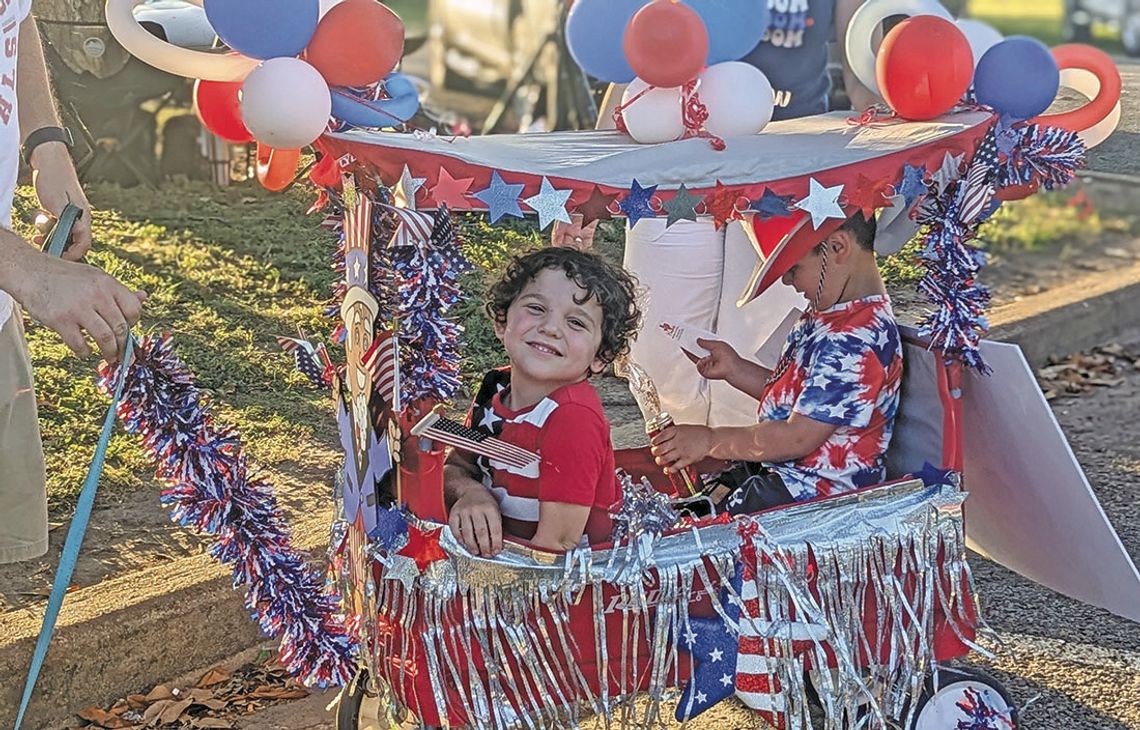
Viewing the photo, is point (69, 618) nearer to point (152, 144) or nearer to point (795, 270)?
point (795, 270)

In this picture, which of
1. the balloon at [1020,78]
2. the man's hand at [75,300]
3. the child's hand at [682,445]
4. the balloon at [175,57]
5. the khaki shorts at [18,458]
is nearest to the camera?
the man's hand at [75,300]

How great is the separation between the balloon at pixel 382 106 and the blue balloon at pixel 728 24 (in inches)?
26.1

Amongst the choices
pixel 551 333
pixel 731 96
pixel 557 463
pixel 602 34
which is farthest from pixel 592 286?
pixel 602 34

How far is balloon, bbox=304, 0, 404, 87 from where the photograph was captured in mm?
2477

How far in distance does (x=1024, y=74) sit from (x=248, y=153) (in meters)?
4.65

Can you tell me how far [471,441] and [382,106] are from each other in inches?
24.2

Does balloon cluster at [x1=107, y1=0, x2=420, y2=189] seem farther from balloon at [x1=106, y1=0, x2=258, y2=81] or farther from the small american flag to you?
the small american flag

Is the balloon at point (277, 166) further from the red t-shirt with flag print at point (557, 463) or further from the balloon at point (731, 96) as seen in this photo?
the balloon at point (731, 96)

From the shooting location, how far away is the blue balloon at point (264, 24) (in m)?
2.38

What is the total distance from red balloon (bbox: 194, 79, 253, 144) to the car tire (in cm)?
1494

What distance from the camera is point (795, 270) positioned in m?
3.09

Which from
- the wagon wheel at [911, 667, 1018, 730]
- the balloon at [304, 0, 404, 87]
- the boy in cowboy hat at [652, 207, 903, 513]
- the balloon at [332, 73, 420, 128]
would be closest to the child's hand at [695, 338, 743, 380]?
the boy in cowboy hat at [652, 207, 903, 513]

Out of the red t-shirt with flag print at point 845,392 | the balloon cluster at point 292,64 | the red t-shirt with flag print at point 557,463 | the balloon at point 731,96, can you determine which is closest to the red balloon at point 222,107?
the balloon cluster at point 292,64

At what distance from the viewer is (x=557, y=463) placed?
2684 millimetres
